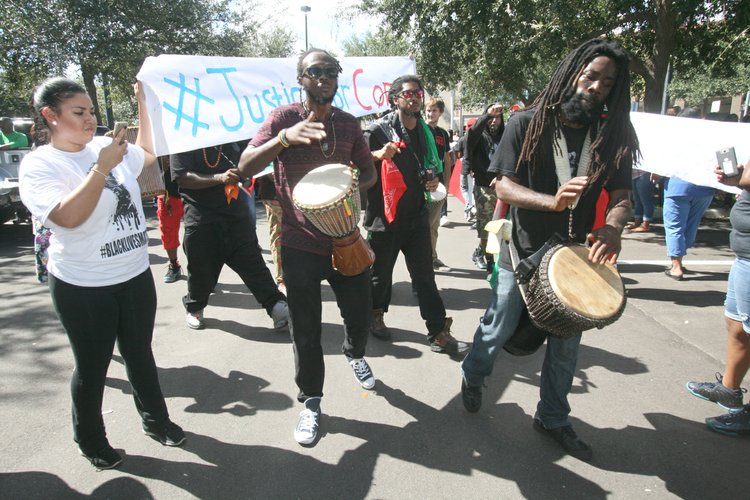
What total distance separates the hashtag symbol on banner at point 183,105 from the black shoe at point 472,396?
2516 millimetres

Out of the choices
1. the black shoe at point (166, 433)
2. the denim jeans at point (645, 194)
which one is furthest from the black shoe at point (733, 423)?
the denim jeans at point (645, 194)

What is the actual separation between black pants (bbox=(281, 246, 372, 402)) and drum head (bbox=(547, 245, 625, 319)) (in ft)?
3.47

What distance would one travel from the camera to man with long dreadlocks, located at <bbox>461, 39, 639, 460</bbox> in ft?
8.09

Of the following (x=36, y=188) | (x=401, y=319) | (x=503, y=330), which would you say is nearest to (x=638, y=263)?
(x=401, y=319)

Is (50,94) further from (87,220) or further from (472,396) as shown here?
(472,396)

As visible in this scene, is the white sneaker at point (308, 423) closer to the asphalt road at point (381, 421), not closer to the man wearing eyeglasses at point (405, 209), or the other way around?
the asphalt road at point (381, 421)

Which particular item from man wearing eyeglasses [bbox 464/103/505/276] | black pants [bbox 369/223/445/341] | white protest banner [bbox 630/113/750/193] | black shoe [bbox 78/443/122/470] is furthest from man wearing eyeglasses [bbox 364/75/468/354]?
white protest banner [bbox 630/113/750/193]

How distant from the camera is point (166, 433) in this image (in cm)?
281

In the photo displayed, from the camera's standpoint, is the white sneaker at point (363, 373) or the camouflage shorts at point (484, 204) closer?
the white sneaker at point (363, 373)

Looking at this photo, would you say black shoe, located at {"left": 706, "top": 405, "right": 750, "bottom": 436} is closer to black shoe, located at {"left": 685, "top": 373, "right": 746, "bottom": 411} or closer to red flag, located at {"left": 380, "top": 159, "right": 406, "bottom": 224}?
black shoe, located at {"left": 685, "top": 373, "right": 746, "bottom": 411}

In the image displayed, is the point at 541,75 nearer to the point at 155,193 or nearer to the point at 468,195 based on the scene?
the point at 468,195

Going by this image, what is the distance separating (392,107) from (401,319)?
1.91 m

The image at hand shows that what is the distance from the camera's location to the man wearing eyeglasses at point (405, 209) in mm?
3916

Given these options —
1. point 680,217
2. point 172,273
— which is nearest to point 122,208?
point 172,273
